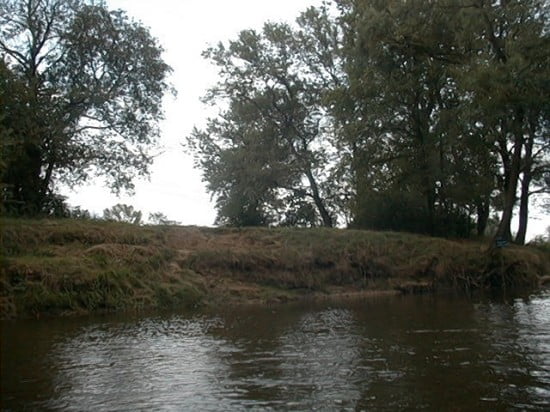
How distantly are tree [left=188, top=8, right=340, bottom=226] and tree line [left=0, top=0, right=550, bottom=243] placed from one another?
103 mm

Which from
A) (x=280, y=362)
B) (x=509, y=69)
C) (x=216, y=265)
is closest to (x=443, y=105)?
(x=509, y=69)

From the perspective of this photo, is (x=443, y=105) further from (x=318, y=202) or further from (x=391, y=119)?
(x=318, y=202)

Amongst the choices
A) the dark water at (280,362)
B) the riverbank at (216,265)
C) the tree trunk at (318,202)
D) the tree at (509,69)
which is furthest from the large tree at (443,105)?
the dark water at (280,362)

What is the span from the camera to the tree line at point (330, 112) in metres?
24.3

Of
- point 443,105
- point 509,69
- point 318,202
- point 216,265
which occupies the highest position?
point 443,105

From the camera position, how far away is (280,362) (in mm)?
10414

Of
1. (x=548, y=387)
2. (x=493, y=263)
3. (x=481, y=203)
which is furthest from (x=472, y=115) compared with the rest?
(x=548, y=387)

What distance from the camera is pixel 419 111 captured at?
33.0 m

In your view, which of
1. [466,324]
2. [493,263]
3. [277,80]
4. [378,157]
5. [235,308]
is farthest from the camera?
[277,80]

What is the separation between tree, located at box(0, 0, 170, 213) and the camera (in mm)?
28062

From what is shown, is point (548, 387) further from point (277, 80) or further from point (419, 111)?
point (277, 80)

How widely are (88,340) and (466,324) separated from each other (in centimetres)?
936

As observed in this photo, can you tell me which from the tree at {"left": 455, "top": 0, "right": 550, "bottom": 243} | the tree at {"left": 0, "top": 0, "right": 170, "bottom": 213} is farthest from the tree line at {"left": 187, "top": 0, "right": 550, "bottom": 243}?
the tree at {"left": 0, "top": 0, "right": 170, "bottom": 213}

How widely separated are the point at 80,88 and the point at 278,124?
588 inches
